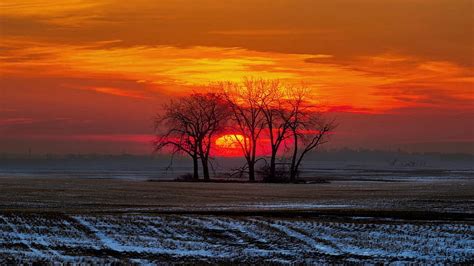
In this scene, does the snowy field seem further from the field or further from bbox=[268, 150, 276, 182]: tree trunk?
bbox=[268, 150, 276, 182]: tree trunk

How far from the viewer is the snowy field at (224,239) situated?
2339 centimetres

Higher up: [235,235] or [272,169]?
[272,169]

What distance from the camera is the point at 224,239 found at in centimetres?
2681

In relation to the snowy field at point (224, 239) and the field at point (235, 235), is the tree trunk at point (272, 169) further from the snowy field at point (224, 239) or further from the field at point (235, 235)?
the snowy field at point (224, 239)

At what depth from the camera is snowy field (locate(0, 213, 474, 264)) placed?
23391mm

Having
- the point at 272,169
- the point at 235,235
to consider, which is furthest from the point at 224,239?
the point at 272,169

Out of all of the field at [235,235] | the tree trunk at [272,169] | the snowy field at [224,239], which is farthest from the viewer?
the tree trunk at [272,169]

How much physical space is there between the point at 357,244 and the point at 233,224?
5552 millimetres

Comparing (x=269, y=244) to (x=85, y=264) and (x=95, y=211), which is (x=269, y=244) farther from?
(x=95, y=211)

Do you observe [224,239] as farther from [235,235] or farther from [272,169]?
[272,169]

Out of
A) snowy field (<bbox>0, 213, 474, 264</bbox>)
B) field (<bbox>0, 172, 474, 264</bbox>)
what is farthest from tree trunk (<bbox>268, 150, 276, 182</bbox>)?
snowy field (<bbox>0, 213, 474, 264</bbox>)

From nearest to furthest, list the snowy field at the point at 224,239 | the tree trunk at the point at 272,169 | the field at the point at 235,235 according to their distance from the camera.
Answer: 1. the snowy field at the point at 224,239
2. the field at the point at 235,235
3. the tree trunk at the point at 272,169

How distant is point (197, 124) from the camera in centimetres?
9869

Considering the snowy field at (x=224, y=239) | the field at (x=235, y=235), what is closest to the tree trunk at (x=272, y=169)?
the field at (x=235, y=235)
